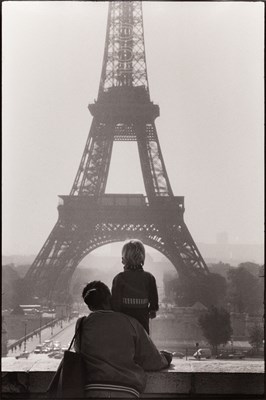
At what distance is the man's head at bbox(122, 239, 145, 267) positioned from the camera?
9.24 ft

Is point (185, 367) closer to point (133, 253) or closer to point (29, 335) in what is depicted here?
point (133, 253)

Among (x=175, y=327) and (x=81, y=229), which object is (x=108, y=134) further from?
(x=175, y=327)

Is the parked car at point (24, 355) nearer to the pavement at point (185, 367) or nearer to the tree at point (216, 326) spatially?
the tree at point (216, 326)

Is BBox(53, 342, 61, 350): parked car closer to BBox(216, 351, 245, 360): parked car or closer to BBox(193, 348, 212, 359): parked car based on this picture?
BBox(193, 348, 212, 359): parked car

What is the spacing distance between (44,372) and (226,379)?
1006mm

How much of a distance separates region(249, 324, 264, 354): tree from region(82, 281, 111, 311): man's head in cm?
661

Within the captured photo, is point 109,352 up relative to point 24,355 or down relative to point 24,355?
up

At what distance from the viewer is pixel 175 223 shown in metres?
9.84

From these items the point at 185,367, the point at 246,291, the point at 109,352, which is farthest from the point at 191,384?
the point at 246,291

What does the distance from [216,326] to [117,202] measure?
269 centimetres

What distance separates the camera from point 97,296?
8.38ft

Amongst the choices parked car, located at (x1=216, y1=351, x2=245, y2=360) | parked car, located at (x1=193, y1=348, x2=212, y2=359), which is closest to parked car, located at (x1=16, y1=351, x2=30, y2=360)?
parked car, located at (x1=193, y1=348, x2=212, y2=359)

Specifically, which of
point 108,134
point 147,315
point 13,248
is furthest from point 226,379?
point 108,134

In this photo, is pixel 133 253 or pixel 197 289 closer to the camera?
pixel 133 253
